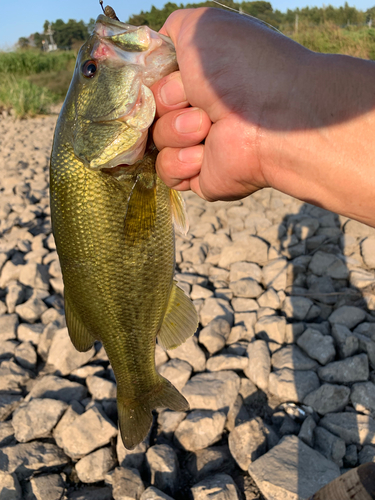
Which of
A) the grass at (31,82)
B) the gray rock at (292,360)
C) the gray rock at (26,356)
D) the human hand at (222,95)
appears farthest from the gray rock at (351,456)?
the grass at (31,82)

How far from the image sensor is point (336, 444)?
254cm

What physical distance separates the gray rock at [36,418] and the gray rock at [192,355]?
0.93 meters

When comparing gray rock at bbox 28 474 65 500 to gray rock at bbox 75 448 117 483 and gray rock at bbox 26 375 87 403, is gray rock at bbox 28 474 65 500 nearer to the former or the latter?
gray rock at bbox 75 448 117 483

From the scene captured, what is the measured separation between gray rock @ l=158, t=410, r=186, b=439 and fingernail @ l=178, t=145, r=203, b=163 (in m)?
1.76

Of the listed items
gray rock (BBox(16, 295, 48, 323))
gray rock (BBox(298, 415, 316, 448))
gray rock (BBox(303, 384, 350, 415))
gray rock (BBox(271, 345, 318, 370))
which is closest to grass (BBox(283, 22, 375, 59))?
gray rock (BBox(271, 345, 318, 370))

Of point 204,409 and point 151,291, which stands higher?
point 151,291

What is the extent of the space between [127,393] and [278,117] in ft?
5.62

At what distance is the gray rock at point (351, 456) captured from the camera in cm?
252

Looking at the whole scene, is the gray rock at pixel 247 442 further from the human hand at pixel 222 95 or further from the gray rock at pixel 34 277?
the gray rock at pixel 34 277

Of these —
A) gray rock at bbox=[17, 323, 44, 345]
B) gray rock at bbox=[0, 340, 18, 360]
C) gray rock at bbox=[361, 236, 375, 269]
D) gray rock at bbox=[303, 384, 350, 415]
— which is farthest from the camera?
gray rock at bbox=[361, 236, 375, 269]

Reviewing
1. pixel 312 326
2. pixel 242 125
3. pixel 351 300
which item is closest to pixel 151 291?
pixel 242 125

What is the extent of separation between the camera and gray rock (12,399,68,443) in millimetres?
2777

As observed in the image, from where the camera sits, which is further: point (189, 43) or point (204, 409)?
point (204, 409)

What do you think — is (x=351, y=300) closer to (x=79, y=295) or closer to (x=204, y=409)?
(x=204, y=409)
